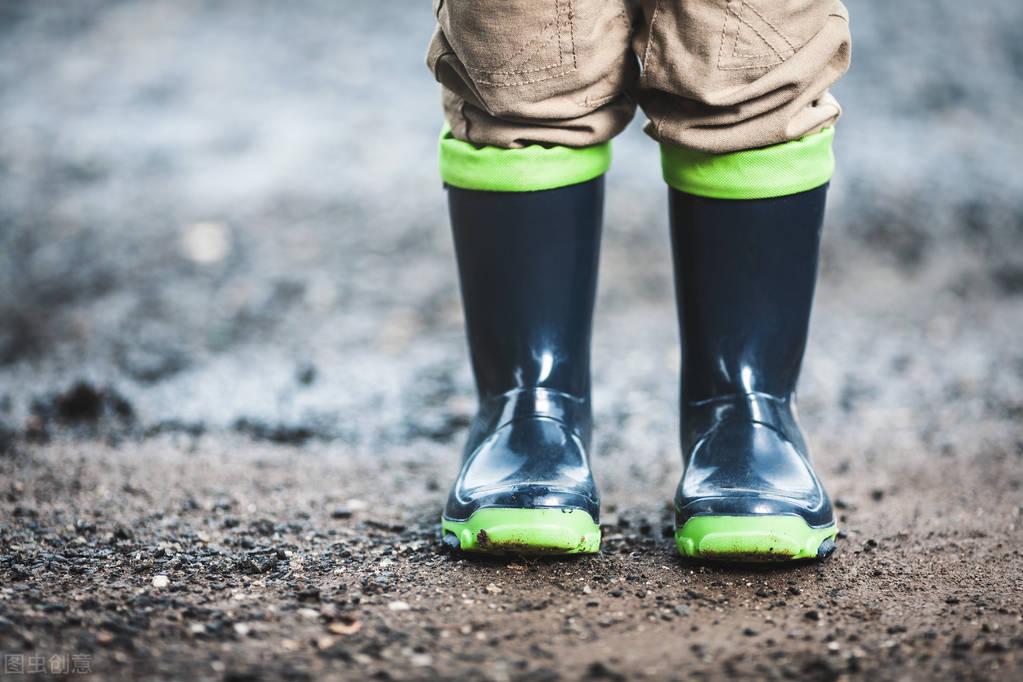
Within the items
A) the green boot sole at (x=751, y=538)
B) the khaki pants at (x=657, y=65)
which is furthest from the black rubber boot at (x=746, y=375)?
the khaki pants at (x=657, y=65)

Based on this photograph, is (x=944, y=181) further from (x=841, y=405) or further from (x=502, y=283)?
(x=502, y=283)

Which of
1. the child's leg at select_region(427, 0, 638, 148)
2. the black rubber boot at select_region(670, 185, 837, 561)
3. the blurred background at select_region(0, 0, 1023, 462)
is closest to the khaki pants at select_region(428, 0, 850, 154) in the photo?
the child's leg at select_region(427, 0, 638, 148)

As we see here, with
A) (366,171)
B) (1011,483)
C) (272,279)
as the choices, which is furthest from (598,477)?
(366,171)

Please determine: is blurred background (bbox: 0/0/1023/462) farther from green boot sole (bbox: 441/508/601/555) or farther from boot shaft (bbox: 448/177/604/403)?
green boot sole (bbox: 441/508/601/555)

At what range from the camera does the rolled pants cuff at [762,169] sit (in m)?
1.15

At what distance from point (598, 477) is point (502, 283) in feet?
1.62

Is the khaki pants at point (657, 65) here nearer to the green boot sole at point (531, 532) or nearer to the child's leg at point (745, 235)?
the child's leg at point (745, 235)

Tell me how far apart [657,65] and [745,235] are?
224 millimetres

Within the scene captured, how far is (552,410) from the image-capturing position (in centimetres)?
126

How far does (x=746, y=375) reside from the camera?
1234 mm

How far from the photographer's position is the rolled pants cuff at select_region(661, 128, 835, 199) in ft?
3.76

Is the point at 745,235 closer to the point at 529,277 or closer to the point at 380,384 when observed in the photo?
the point at 529,277

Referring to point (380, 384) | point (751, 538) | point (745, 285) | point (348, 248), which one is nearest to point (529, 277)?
point (745, 285)

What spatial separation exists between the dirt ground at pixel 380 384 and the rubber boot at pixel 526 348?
8cm
